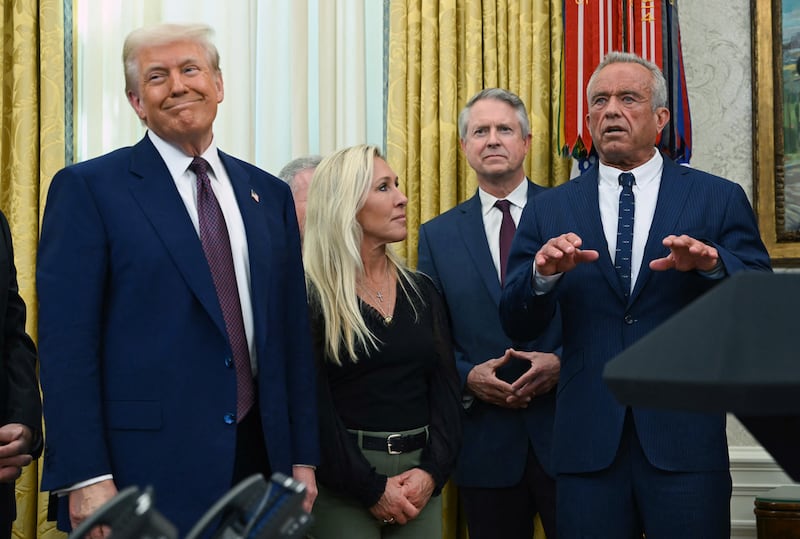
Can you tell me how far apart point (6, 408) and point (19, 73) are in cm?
197

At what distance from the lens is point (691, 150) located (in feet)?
12.8

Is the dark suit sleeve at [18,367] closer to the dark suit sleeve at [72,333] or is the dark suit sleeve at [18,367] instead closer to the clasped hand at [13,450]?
the clasped hand at [13,450]

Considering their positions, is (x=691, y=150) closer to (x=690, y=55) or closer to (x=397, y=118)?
(x=690, y=55)

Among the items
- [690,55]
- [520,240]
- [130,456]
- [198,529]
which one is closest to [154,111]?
[130,456]

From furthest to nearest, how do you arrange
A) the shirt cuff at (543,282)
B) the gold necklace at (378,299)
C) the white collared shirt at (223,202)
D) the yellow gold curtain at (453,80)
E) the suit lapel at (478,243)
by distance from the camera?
the yellow gold curtain at (453,80)
the suit lapel at (478,243)
the gold necklace at (378,299)
the shirt cuff at (543,282)
the white collared shirt at (223,202)

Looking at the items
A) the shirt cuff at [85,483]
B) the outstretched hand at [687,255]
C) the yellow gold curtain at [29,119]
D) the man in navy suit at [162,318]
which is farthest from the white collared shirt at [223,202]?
the yellow gold curtain at [29,119]

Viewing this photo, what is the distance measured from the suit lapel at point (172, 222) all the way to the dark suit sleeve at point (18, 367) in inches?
19.1

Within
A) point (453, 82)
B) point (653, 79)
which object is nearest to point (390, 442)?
point (653, 79)

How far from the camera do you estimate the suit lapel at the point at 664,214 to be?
2.71 metres

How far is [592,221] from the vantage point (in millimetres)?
2834

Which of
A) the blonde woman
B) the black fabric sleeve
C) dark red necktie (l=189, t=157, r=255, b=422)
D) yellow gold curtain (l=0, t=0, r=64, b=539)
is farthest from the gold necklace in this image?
yellow gold curtain (l=0, t=0, r=64, b=539)

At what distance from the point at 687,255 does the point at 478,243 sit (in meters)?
1.21

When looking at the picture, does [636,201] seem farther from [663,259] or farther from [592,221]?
[663,259]

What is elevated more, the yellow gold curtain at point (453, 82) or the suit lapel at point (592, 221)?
the yellow gold curtain at point (453, 82)
